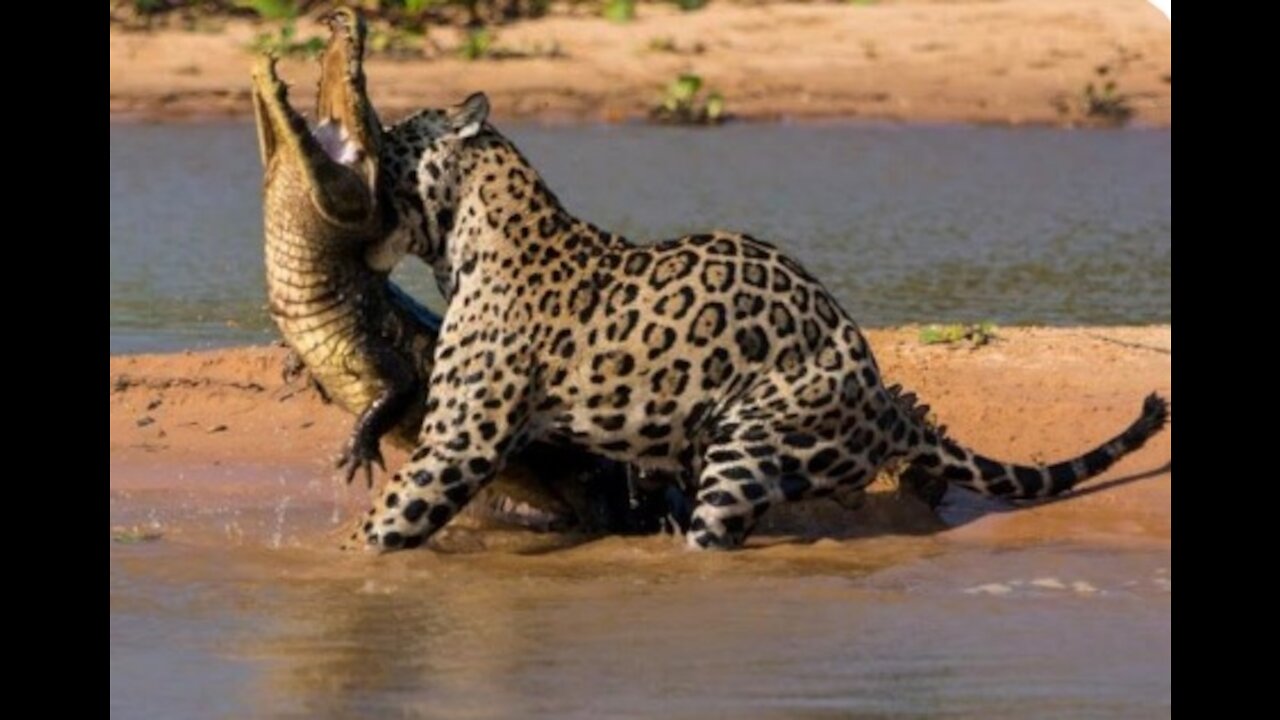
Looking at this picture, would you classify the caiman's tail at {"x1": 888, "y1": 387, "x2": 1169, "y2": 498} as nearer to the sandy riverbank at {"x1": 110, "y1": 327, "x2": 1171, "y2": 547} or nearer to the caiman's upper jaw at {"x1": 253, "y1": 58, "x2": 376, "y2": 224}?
the sandy riverbank at {"x1": 110, "y1": 327, "x2": 1171, "y2": 547}

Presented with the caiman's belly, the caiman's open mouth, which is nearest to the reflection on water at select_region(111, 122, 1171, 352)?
the caiman's belly

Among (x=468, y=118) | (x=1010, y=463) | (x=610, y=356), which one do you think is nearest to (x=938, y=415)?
(x=1010, y=463)

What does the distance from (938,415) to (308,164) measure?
268 cm

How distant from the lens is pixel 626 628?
948cm

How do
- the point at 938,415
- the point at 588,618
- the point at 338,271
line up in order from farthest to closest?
the point at 938,415 < the point at 338,271 < the point at 588,618

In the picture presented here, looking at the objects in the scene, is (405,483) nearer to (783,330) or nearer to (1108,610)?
(783,330)

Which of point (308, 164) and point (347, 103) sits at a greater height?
point (347, 103)

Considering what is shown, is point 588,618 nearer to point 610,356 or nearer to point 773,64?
point 610,356

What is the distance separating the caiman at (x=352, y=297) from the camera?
10.4 meters

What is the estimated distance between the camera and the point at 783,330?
34.2 ft
